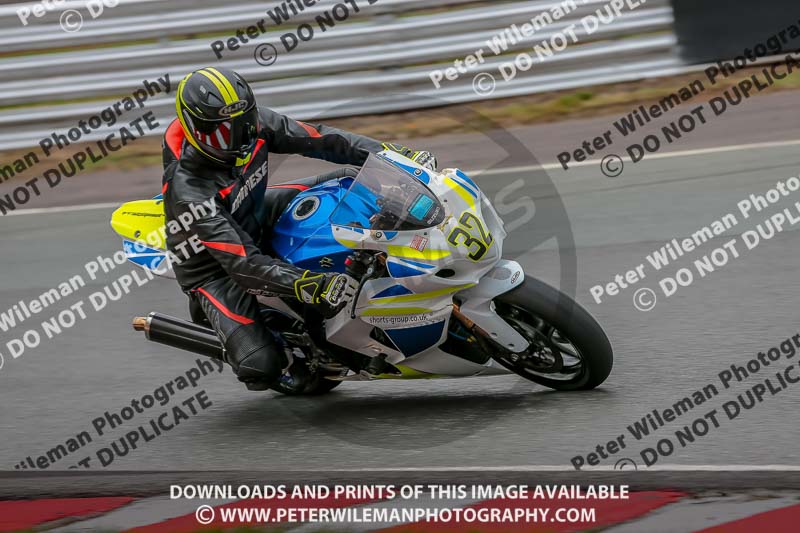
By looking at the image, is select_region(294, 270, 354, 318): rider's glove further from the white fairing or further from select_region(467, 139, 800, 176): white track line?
select_region(467, 139, 800, 176): white track line

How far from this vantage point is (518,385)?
5.47 meters

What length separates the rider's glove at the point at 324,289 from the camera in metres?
4.74

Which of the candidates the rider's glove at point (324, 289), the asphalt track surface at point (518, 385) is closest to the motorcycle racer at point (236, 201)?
the rider's glove at point (324, 289)

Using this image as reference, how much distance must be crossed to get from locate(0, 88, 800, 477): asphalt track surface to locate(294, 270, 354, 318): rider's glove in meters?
0.74

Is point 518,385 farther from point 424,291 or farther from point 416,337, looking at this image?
point 424,291

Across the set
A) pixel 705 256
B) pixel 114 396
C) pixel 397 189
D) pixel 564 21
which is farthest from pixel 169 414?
pixel 564 21

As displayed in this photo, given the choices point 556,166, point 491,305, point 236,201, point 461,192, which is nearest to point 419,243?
point 461,192

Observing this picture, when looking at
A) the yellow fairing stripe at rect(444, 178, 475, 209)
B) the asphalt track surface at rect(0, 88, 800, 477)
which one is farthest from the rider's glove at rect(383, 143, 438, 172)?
the asphalt track surface at rect(0, 88, 800, 477)

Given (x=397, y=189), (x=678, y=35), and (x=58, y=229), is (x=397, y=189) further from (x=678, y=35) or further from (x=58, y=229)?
(x=678, y=35)

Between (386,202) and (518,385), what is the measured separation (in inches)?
50.3

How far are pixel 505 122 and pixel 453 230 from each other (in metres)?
5.71

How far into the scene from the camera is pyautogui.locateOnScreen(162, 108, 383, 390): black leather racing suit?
16.3 ft

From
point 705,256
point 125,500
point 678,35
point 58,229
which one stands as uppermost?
point 678,35

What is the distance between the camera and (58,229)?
356 inches
